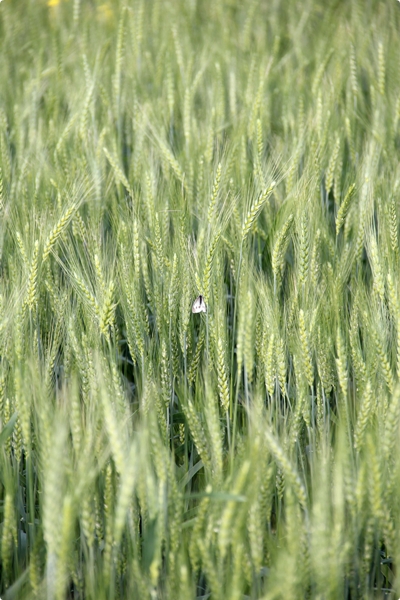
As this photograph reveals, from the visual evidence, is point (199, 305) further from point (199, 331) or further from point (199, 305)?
point (199, 331)

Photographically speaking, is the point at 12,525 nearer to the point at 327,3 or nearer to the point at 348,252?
the point at 348,252

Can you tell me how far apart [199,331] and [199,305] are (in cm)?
22

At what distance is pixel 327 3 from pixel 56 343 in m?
3.08

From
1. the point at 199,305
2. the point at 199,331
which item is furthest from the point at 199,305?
the point at 199,331

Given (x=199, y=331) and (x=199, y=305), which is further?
(x=199, y=331)

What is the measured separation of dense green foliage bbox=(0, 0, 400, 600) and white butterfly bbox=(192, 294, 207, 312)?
2 cm

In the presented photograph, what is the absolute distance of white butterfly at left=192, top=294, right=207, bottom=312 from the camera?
151cm

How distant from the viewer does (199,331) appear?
1.72 metres

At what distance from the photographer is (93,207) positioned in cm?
202

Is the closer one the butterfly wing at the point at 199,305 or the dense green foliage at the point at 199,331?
the dense green foliage at the point at 199,331

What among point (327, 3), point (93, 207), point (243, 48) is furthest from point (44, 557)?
point (327, 3)

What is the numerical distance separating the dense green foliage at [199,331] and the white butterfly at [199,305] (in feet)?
0.07

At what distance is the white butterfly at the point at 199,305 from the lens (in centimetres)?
151

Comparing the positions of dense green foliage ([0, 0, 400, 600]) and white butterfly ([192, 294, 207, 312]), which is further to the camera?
white butterfly ([192, 294, 207, 312])
